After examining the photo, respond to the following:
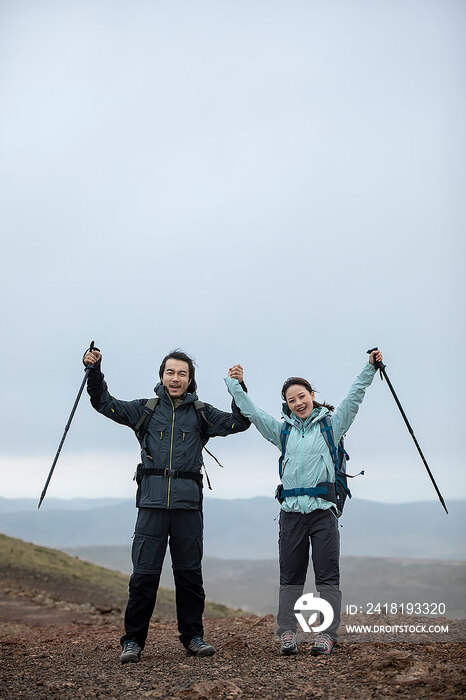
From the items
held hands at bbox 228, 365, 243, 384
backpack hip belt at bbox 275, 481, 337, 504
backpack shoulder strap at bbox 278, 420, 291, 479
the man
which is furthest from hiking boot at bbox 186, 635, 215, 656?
held hands at bbox 228, 365, 243, 384

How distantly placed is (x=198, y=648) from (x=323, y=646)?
1.38m

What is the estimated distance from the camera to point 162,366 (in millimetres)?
7812

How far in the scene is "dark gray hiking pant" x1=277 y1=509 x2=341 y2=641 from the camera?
21.7ft

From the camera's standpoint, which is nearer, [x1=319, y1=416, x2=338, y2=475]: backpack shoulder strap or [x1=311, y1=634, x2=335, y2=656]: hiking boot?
[x1=311, y1=634, x2=335, y2=656]: hiking boot

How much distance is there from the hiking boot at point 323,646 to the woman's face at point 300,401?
2.34 m

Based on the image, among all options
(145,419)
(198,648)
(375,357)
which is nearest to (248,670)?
(198,648)

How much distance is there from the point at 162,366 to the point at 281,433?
5.63ft

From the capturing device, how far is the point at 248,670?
19.1 feet

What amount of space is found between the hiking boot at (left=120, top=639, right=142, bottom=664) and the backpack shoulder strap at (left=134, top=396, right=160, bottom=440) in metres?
2.19

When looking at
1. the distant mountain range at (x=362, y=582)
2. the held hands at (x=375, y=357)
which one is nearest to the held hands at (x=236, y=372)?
the held hands at (x=375, y=357)

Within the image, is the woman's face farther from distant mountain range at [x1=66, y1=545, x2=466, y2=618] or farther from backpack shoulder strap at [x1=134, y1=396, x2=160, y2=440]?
distant mountain range at [x1=66, y1=545, x2=466, y2=618]

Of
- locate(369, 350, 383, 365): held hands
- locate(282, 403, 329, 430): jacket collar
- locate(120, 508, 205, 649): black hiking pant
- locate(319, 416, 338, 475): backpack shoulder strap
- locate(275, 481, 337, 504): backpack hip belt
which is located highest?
locate(369, 350, 383, 365): held hands

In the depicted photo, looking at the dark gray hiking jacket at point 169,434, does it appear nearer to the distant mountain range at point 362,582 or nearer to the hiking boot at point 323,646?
the hiking boot at point 323,646

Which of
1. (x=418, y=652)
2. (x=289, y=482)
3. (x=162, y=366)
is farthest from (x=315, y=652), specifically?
(x=162, y=366)
